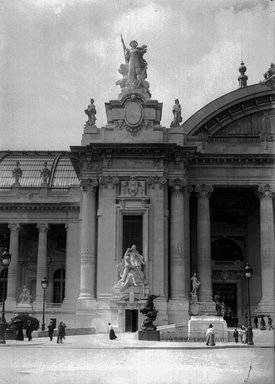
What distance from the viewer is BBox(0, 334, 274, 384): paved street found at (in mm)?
19328

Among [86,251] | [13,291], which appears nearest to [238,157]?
[86,251]

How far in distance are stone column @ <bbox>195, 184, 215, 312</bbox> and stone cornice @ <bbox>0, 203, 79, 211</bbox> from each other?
17.1 meters

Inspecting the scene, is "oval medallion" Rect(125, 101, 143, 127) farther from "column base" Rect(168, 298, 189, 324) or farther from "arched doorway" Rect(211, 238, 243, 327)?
"arched doorway" Rect(211, 238, 243, 327)

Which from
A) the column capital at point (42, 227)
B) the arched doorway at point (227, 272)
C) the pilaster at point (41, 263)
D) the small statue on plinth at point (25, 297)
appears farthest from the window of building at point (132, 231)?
the column capital at point (42, 227)

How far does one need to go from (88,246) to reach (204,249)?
10.6 meters

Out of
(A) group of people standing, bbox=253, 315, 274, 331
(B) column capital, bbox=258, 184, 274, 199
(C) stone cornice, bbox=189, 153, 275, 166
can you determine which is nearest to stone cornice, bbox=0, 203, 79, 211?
(C) stone cornice, bbox=189, 153, 275, 166

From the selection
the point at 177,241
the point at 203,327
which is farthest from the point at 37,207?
the point at 203,327

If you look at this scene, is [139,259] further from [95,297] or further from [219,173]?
[219,173]

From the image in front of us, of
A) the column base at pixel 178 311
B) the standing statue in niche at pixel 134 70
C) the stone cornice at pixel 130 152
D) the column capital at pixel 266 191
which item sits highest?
the standing statue in niche at pixel 134 70

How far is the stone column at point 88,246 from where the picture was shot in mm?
53719

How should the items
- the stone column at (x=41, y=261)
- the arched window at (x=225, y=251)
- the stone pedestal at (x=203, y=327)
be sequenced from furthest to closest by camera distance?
the stone column at (x=41, y=261), the arched window at (x=225, y=251), the stone pedestal at (x=203, y=327)

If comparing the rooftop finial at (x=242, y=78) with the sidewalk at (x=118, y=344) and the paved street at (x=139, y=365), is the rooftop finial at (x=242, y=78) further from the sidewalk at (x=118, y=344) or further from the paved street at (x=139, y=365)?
the paved street at (x=139, y=365)

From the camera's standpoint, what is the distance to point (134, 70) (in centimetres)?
5719

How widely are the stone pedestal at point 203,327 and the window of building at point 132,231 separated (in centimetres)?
1114
